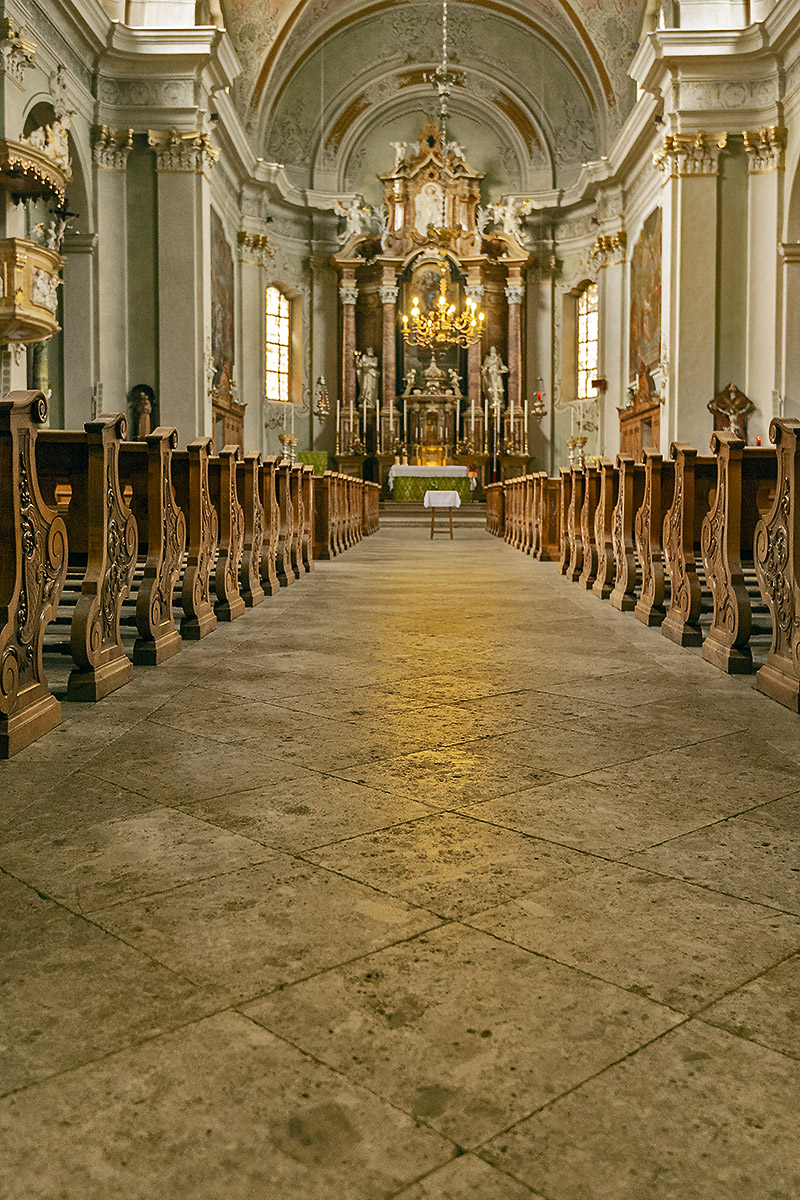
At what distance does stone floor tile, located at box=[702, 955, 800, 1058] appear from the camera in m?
1.58

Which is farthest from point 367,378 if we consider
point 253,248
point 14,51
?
point 14,51

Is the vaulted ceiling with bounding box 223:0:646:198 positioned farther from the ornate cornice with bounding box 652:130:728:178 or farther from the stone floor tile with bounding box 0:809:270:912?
the stone floor tile with bounding box 0:809:270:912

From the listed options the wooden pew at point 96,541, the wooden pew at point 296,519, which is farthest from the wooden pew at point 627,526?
the wooden pew at point 96,541

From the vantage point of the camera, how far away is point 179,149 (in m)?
16.2

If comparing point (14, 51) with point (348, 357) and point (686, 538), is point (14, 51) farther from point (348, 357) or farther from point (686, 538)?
point (348, 357)

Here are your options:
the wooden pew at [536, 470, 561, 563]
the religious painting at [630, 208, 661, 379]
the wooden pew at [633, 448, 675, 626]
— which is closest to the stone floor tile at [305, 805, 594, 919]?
the wooden pew at [633, 448, 675, 626]

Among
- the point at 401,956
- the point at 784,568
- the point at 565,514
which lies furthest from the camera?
the point at 565,514

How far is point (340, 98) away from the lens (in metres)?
24.1

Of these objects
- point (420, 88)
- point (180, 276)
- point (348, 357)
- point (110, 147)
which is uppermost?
point (420, 88)

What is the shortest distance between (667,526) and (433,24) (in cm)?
2123

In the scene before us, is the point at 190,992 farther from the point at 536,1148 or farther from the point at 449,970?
the point at 536,1148

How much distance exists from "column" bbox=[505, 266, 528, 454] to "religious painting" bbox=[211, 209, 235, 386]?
674cm

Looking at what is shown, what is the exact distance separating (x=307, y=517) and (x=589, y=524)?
10.8ft

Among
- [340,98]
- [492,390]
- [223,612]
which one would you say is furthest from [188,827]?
[340,98]
